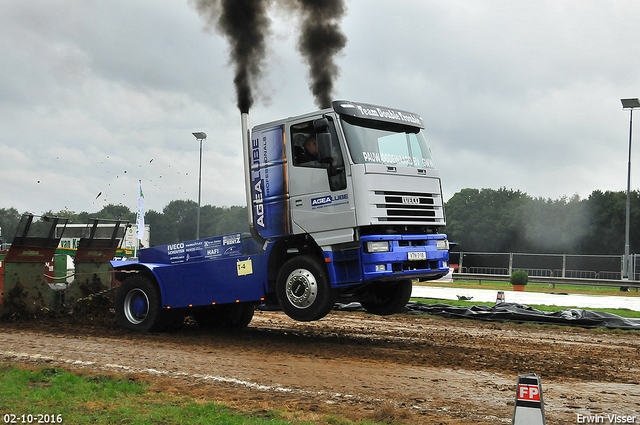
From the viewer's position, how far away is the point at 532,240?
189 feet

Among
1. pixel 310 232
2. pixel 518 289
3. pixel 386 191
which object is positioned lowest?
pixel 518 289

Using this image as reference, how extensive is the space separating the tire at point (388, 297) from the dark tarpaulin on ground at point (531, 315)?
475cm

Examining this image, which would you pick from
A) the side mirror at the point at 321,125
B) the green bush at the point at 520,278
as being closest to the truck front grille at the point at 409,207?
the side mirror at the point at 321,125

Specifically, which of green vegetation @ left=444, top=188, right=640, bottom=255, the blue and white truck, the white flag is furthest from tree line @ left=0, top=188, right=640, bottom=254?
the blue and white truck

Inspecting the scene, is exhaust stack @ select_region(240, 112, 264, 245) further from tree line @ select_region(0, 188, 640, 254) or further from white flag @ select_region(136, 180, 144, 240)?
tree line @ select_region(0, 188, 640, 254)

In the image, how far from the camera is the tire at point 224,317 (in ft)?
41.8

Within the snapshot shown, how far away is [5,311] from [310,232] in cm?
764

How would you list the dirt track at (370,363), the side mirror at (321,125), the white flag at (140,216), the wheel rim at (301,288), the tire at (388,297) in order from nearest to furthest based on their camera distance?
the dirt track at (370,363) < the side mirror at (321,125) < the wheel rim at (301,288) < the tire at (388,297) < the white flag at (140,216)

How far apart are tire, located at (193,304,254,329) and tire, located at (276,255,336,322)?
10.7 ft

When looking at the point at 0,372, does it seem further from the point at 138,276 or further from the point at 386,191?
the point at 386,191

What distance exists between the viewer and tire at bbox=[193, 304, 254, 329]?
1273 centimetres

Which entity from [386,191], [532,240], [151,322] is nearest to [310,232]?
[386,191]

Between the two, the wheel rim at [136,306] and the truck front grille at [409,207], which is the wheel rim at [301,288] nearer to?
the truck front grille at [409,207]

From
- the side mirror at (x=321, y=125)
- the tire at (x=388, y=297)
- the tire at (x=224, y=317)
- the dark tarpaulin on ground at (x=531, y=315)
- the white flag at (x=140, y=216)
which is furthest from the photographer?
the white flag at (x=140, y=216)
